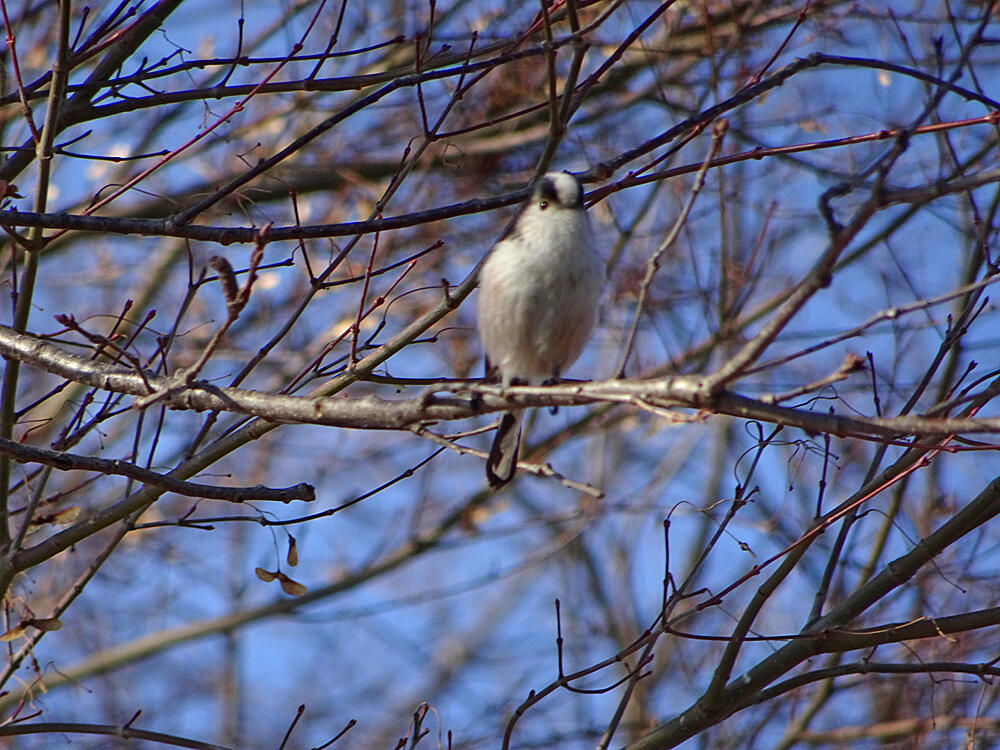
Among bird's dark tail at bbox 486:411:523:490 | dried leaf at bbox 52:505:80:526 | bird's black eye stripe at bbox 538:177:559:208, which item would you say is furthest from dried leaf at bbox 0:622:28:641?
bird's black eye stripe at bbox 538:177:559:208

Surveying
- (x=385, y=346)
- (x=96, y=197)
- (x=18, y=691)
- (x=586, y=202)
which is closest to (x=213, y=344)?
(x=385, y=346)

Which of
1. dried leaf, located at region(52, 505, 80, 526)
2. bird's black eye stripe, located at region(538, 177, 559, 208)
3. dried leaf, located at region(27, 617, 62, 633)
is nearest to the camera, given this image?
dried leaf, located at region(27, 617, 62, 633)

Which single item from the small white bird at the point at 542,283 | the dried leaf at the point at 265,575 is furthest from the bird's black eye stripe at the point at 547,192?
the dried leaf at the point at 265,575

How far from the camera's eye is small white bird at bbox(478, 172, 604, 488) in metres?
3.19

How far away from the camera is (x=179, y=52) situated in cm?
320

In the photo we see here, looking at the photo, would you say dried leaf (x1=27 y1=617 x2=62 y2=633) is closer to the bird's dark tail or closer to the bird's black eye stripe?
the bird's dark tail

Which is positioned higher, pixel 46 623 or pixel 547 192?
pixel 547 192

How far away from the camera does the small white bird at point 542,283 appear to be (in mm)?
3193

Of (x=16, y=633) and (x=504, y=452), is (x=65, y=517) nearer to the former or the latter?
(x=16, y=633)

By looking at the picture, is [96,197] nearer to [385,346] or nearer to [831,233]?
[385,346]

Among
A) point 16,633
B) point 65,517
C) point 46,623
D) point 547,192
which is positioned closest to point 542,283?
point 547,192

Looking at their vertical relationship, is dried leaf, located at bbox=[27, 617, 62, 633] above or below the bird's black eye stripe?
below

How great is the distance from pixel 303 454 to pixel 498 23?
3.81 metres

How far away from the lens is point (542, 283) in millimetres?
3195
